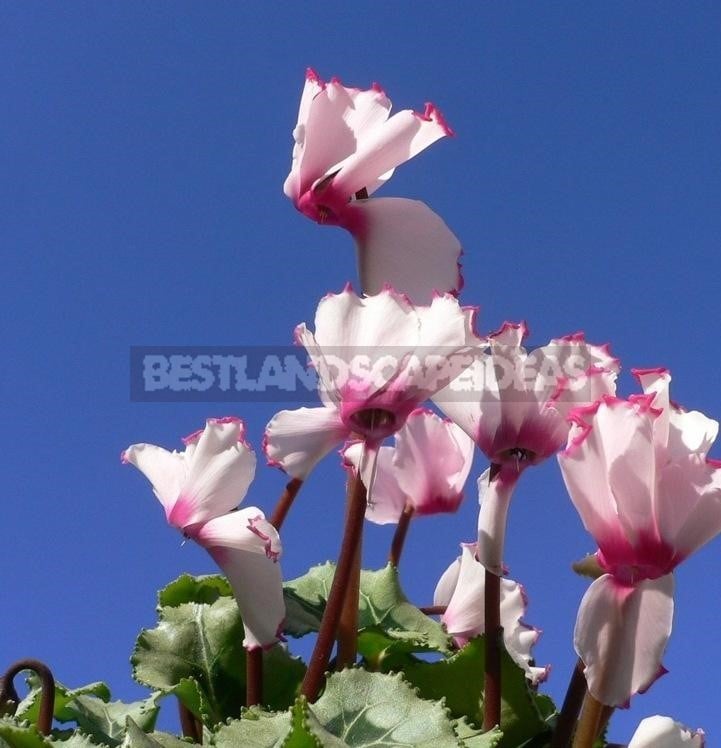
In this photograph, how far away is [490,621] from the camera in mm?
982

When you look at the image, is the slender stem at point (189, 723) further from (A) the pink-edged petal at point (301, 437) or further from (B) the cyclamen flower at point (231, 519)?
(A) the pink-edged petal at point (301, 437)

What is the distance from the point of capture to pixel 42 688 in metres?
1.08

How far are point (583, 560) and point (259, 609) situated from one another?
33cm

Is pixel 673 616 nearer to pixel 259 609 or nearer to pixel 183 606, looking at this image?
pixel 259 609

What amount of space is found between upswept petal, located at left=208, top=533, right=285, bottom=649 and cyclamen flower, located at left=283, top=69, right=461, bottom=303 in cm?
34

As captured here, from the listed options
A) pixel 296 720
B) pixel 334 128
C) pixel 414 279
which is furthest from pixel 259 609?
pixel 334 128

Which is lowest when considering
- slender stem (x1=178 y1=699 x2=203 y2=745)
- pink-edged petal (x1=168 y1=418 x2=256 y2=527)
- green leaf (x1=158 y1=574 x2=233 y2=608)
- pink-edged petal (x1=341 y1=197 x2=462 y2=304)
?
slender stem (x1=178 y1=699 x2=203 y2=745)

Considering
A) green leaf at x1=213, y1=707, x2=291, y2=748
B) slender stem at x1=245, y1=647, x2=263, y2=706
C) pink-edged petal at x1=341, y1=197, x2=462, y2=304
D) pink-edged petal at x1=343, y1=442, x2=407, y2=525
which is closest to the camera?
green leaf at x1=213, y1=707, x2=291, y2=748

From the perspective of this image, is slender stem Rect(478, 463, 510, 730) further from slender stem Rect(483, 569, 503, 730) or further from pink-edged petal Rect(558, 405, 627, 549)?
pink-edged petal Rect(558, 405, 627, 549)

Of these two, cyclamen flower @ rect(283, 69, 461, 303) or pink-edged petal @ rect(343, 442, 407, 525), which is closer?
cyclamen flower @ rect(283, 69, 461, 303)

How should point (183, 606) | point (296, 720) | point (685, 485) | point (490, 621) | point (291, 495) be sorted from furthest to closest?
point (183, 606)
point (291, 495)
point (490, 621)
point (685, 485)
point (296, 720)

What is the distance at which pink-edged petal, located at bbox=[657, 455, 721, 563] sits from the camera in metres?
0.86

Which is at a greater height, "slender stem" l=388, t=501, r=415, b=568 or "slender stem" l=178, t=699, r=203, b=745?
"slender stem" l=388, t=501, r=415, b=568

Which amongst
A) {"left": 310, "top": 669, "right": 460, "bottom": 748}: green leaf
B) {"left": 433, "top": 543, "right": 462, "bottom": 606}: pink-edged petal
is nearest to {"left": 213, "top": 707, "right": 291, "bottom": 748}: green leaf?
{"left": 310, "top": 669, "right": 460, "bottom": 748}: green leaf
